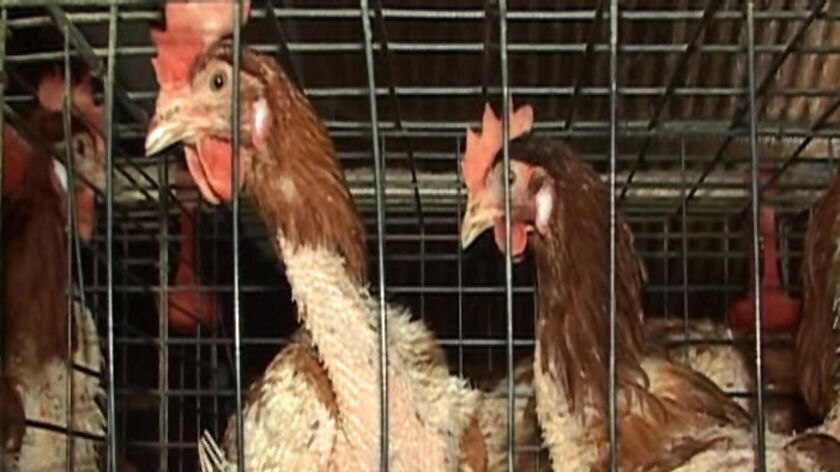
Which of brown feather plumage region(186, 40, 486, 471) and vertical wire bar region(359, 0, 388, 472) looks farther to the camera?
brown feather plumage region(186, 40, 486, 471)

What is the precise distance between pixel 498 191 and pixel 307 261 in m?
0.31

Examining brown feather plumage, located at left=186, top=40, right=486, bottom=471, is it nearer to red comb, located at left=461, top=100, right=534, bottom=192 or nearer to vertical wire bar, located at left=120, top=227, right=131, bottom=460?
red comb, located at left=461, top=100, right=534, bottom=192

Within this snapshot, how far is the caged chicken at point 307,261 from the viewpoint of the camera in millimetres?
1420

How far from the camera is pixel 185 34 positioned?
4.87 feet

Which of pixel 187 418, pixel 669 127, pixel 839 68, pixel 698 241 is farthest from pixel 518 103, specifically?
pixel 187 418

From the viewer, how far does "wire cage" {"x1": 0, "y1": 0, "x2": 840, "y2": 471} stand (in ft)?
6.04

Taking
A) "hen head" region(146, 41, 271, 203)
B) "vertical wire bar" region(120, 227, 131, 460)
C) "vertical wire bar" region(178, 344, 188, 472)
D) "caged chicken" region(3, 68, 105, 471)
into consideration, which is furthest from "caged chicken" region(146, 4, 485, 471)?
"vertical wire bar" region(178, 344, 188, 472)

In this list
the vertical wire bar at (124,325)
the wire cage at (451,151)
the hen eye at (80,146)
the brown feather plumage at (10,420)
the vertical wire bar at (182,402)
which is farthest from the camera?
the vertical wire bar at (182,402)

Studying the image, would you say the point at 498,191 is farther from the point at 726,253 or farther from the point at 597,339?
the point at 726,253

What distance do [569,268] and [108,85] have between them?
0.70 m

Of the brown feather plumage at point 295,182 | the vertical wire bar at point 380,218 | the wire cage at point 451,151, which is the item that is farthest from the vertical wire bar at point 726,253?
the vertical wire bar at point 380,218

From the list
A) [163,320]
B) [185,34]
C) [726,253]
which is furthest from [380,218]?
[726,253]

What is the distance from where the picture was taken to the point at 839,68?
2164 mm

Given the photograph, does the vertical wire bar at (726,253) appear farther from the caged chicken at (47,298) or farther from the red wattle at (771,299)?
the caged chicken at (47,298)
